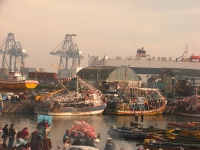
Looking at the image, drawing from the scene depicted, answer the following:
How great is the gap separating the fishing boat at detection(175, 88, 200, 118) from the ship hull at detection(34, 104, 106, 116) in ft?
18.4

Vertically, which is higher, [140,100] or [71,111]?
[140,100]

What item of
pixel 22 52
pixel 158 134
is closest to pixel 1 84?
pixel 158 134

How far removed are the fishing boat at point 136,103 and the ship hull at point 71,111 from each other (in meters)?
1.31

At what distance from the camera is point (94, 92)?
893 inches

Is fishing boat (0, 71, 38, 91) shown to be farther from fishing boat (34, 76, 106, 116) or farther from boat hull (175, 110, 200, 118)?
boat hull (175, 110, 200, 118)

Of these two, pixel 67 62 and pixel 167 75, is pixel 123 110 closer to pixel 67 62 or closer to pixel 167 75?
pixel 167 75

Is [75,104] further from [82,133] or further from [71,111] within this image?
[82,133]

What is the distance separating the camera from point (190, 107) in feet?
84.8

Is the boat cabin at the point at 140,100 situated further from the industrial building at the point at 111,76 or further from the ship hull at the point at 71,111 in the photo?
the industrial building at the point at 111,76

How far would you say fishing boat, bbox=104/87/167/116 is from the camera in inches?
926

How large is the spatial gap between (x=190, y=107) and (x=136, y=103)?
3.62 m

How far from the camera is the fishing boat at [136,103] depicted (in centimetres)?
2353

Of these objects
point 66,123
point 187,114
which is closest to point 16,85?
point 187,114

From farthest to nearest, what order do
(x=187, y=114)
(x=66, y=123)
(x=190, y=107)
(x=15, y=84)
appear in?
(x=15, y=84)
(x=190, y=107)
(x=187, y=114)
(x=66, y=123)
